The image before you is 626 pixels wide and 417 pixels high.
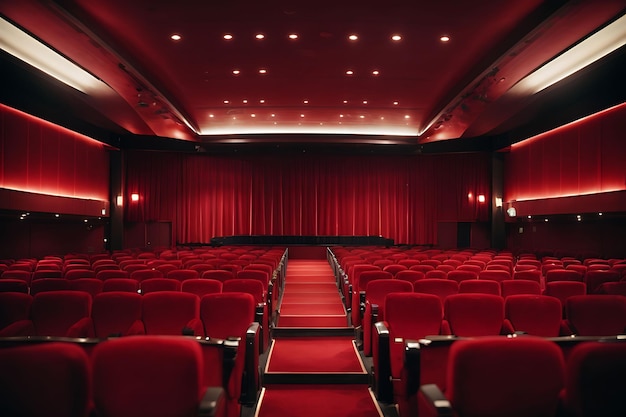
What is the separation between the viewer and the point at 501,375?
2396mm

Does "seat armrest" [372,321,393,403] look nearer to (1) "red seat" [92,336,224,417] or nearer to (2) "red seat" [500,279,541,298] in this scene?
(1) "red seat" [92,336,224,417]

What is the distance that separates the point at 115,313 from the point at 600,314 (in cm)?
452

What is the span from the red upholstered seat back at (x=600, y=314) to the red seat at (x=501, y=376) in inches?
96.3

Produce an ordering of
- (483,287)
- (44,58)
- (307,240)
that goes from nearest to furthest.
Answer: (483,287) < (44,58) < (307,240)

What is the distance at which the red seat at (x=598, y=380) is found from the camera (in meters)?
2.45

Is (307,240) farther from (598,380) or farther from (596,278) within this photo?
(598,380)

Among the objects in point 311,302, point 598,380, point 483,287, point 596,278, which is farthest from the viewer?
point 311,302

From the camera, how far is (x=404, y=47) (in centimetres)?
1068

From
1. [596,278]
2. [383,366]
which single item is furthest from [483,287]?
[596,278]

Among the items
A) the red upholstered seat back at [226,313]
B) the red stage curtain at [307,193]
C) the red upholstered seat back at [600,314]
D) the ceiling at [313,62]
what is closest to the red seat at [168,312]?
the red upholstered seat back at [226,313]

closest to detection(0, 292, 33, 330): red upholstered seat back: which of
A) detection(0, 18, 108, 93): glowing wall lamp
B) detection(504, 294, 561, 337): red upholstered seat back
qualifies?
detection(504, 294, 561, 337): red upholstered seat back

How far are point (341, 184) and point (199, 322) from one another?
62.5 feet

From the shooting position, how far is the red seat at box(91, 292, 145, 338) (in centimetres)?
458

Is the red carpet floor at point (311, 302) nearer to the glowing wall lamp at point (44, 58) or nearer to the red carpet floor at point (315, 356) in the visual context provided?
the red carpet floor at point (315, 356)
